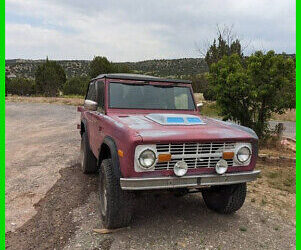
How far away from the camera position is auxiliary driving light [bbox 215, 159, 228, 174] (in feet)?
10.7

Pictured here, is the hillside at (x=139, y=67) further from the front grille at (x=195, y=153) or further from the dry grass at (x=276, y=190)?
the front grille at (x=195, y=153)

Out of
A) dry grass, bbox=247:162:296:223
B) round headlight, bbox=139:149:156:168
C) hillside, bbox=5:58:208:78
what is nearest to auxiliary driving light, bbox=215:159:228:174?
round headlight, bbox=139:149:156:168

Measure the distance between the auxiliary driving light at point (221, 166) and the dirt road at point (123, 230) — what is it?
0.87 m

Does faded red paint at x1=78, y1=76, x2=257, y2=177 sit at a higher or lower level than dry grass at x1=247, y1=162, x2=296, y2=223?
higher

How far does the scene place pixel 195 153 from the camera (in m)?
3.20

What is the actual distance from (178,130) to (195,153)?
316mm

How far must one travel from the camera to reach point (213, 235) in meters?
3.54

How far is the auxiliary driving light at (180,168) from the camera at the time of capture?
3074mm

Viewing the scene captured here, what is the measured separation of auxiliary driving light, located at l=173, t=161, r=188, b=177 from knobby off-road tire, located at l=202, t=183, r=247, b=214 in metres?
0.94

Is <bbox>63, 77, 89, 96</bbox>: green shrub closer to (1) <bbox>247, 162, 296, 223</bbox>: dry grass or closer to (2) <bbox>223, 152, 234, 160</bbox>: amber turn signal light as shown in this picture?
(1) <bbox>247, 162, 296, 223</bbox>: dry grass

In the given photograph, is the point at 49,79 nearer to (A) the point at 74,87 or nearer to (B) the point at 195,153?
(A) the point at 74,87

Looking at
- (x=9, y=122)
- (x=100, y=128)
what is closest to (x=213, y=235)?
(x=100, y=128)

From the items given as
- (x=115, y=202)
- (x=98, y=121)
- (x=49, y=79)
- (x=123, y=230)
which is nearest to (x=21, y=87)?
(x=49, y=79)

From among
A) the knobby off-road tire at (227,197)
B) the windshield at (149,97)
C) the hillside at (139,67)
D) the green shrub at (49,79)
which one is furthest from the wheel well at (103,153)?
the hillside at (139,67)
